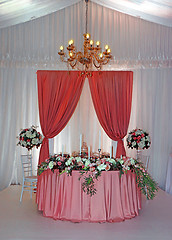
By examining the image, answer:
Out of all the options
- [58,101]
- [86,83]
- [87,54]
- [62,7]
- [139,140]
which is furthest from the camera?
[86,83]

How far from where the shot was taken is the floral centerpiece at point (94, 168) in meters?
4.47

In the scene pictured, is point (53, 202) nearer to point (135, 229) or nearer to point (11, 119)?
point (135, 229)

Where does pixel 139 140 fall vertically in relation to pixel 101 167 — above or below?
above

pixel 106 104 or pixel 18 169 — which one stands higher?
pixel 106 104

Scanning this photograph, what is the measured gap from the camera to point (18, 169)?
741cm

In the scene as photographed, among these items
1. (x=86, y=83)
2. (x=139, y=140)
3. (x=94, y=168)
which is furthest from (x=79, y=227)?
(x=86, y=83)

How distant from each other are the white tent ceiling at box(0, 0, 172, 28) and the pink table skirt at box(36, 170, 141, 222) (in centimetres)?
348

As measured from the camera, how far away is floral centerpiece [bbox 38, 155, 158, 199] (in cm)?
447

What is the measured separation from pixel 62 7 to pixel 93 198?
16.1 feet

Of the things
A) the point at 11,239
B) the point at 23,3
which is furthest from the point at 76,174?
the point at 23,3

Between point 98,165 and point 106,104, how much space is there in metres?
2.36

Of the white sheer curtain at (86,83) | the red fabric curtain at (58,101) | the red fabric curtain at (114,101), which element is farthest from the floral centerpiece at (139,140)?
the red fabric curtain at (58,101)

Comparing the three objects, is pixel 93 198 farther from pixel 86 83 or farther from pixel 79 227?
pixel 86 83

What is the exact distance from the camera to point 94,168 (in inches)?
177
